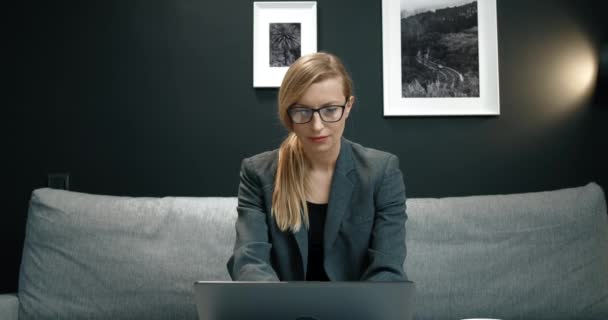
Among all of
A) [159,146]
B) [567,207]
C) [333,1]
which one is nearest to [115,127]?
[159,146]

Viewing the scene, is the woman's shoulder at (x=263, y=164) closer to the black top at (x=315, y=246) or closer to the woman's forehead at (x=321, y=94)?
the black top at (x=315, y=246)

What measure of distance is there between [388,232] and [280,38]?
1.21m

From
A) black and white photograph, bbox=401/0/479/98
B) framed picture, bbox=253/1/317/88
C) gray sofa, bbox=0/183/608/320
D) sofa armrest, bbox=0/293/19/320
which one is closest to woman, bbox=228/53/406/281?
gray sofa, bbox=0/183/608/320

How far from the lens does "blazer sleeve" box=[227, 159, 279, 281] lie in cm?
152

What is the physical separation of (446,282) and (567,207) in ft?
1.98

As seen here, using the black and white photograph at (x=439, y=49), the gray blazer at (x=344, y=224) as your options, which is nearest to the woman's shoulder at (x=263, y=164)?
the gray blazer at (x=344, y=224)

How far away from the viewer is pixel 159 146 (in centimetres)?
254

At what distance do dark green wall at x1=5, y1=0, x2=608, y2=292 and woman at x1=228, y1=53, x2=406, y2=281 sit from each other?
2.49 feet

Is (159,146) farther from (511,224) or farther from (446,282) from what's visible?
(511,224)

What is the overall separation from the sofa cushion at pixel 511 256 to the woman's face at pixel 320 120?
73 cm

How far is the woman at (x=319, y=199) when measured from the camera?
1.58 m

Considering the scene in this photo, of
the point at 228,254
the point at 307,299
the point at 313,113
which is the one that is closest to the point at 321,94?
the point at 313,113

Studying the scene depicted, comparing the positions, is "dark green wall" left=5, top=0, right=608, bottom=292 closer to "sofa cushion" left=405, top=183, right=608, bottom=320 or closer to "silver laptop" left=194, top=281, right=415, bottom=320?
"sofa cushion" left=405, top=183, right=608, bottom=320

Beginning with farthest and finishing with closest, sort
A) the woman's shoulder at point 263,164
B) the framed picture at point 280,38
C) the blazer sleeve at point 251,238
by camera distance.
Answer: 1. the framed picture at point 280,38
2. the woman's shoulder at point 263,164
3. the blazer sleeve at point 251,238
